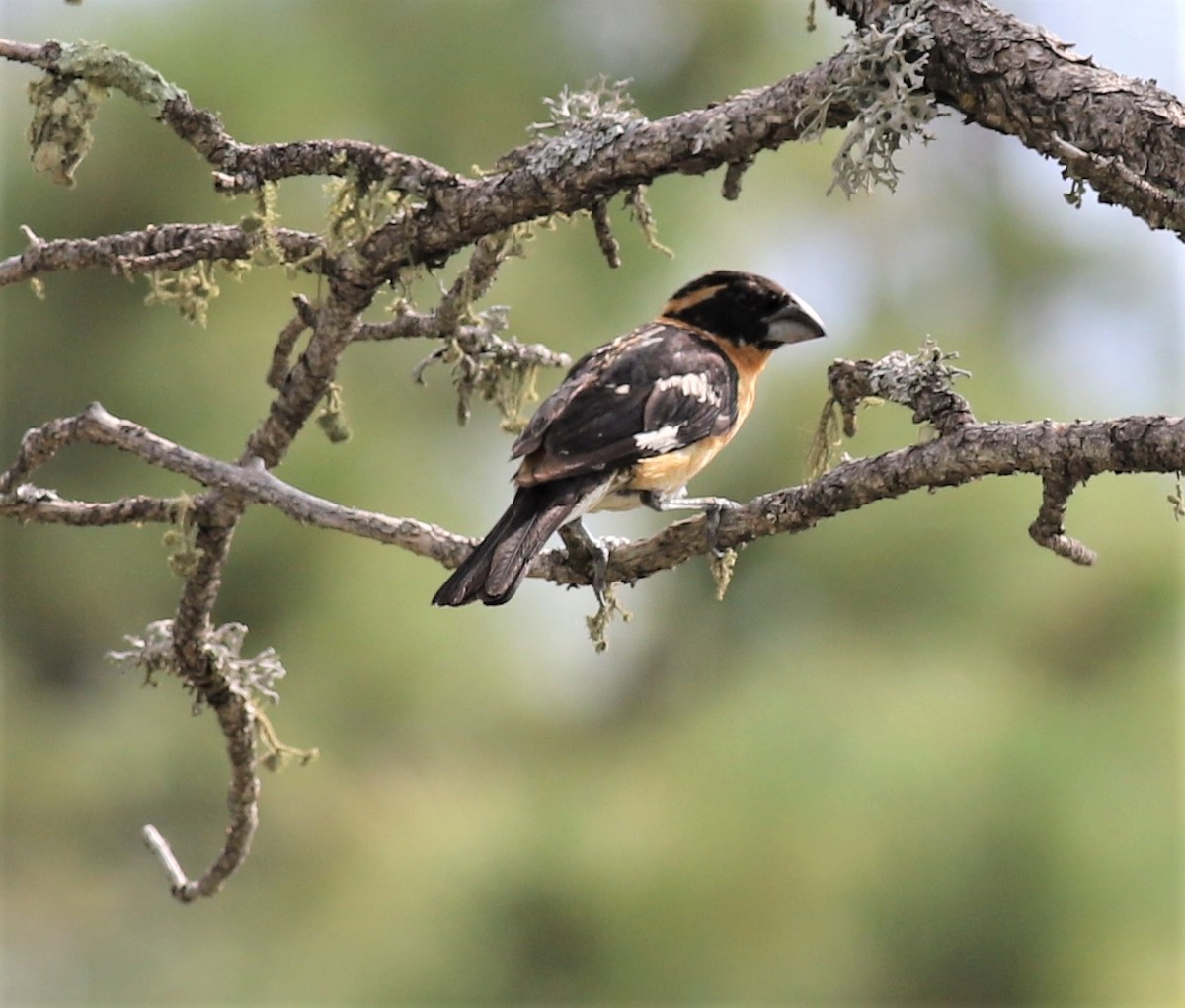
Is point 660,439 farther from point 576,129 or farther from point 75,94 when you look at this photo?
point 75,94

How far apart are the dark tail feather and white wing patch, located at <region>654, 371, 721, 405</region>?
520 mm

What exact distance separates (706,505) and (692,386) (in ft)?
2.63

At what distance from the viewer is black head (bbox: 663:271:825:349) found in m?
3.66

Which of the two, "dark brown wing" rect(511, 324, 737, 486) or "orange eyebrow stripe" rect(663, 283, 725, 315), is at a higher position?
"orange eyebrow stripe" rect(663, 283, 725, 315)

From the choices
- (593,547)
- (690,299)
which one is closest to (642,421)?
(593,547)

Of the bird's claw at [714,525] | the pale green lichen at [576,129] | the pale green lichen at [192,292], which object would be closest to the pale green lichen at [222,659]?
the pale green lichen at [192,292]

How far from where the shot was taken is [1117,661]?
7.62 m

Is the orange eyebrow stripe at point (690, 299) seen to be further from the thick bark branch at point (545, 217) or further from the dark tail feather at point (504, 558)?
the dark tail feather at point (504, 558)

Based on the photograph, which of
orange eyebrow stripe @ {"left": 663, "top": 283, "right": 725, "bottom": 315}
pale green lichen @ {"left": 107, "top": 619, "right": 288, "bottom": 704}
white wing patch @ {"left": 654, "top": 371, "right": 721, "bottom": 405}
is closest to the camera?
pale green lichen @ {"left": 107, "top": 619, "right": 288, "bottom": 704}

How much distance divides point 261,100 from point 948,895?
471 cm

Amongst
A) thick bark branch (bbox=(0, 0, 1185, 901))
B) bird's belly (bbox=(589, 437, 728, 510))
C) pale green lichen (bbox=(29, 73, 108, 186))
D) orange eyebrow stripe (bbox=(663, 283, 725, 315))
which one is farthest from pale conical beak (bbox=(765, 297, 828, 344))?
pale green lichen (bbox=(29, 73, 108, 186))

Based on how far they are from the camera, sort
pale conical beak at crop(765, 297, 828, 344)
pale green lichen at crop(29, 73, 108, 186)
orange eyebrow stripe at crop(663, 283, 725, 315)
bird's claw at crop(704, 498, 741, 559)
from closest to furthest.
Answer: pale green lichen at crop(29, 73, 108, 186) < bird's claw at crop(704, 498, 741, 559) < pale conical beak at crop(765, 297, 828, 344) < orange eyebrow stripe at crop(663, 283, 725, 315)

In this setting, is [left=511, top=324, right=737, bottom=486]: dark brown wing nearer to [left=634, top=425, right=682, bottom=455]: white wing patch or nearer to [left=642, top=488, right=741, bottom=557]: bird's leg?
[left=634, top=425, right=682, bottom=455]: white wing patch

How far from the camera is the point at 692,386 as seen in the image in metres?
3.38
